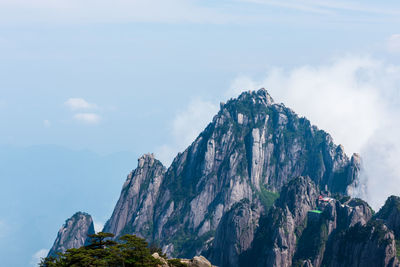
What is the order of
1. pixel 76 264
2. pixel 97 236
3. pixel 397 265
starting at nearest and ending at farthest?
pixel 76 264
pixel 97 236
pixel 397 265

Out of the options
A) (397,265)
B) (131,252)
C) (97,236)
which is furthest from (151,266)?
(397,265)

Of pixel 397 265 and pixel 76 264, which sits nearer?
pixel 76 264

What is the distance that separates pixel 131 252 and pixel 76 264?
9093 millimetres

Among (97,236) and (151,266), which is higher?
(97,236)

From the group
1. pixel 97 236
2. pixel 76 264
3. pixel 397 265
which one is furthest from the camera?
pixel 397 265

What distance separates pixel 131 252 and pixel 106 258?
14.5ft

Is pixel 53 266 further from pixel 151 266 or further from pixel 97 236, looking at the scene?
pixel 151 266

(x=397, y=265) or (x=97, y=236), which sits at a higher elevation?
(x=397, y=265)

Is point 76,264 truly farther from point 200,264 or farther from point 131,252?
point 200,264

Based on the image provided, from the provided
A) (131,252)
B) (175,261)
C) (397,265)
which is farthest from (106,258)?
(397,265)

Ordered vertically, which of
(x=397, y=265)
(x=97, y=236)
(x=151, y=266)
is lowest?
(x=151, y=266)

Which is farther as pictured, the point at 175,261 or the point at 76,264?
the point at 175,261

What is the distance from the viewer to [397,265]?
650 ft

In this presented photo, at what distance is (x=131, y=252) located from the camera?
101m
